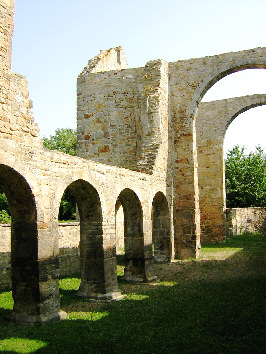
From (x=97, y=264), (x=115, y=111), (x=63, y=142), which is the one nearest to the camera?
(x=97, y=264)

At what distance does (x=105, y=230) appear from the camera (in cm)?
796

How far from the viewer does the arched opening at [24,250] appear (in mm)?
6023

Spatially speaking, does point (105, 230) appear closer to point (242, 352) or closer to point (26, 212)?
point (26, 212)

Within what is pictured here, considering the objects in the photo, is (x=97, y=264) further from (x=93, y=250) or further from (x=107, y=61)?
(x=107, y=61)

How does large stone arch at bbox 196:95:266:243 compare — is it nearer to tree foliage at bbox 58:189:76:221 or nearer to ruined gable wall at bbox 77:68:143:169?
ruined gable wall at bbox 77:68:143:169

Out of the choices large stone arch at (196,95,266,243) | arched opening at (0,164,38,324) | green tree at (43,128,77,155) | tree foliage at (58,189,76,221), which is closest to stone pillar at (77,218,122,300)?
arched opening at (0,164,38,324)

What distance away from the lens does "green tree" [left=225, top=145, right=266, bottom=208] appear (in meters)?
24.6

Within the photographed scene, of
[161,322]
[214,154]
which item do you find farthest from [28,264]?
[214,154]

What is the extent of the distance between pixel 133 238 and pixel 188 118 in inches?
213

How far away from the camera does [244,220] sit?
74.9 feet

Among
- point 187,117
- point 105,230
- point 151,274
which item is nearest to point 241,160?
point 187,117

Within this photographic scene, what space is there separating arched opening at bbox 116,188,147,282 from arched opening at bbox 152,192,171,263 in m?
2.85

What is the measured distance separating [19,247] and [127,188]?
3.53 meters

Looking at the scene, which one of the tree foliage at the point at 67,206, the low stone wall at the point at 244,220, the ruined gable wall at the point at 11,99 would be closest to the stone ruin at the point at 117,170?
the ruined gable wall at the point at 11,99
